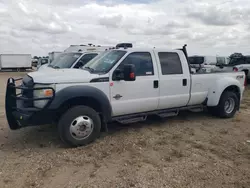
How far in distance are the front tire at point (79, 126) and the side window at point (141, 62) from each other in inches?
Result: 51.6

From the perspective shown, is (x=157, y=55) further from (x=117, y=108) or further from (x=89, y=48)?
(x=89, y=48)

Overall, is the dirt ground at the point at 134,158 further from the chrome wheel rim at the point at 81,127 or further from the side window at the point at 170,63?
the side window at the point at 170,63

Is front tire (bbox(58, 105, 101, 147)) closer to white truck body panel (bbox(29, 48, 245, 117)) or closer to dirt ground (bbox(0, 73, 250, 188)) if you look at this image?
dirt ground (bbox(0, 73, 250, 188))

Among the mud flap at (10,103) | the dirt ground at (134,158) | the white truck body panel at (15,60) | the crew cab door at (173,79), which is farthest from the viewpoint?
the white truck body panel at (15,60)

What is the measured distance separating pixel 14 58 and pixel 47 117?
1487 inches

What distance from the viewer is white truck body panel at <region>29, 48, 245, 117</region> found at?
198 inches

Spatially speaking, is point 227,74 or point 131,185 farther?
point 227,74

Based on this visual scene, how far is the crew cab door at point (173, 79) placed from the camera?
19.5ft

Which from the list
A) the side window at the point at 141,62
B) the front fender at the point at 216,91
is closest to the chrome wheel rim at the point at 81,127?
the side window at the point at 141,62

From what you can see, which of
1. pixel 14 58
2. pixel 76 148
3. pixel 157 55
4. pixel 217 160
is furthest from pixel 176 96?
pixel 14 58

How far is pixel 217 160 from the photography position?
14.3 feet

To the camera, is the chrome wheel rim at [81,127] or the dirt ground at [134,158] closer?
the dirt ground at [134,158]

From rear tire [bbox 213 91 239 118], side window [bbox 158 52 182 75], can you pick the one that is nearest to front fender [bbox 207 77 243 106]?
rear tire [bbox 213 91 239 118]

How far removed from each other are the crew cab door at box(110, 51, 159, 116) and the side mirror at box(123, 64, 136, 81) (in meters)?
0.23
